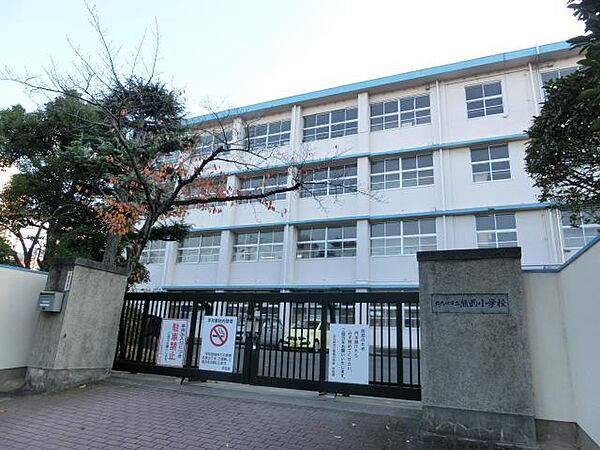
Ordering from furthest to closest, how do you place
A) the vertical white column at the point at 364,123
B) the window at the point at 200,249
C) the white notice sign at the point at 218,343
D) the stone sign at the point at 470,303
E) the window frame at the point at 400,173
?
1. the window at the point at 200,249
2. the vertical white column at the point at 364,123
3. the window frame at the point at 400,173
4. the white notice sign at the point at 218,343
5. the stone sign at the point at 470,303

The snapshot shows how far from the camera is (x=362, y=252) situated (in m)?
23.3

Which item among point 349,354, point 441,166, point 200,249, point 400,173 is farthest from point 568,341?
point 200,249

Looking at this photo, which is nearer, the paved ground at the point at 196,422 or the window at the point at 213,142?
the paved ground at the point at 196,422

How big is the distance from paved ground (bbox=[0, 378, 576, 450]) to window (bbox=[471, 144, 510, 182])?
18475mm

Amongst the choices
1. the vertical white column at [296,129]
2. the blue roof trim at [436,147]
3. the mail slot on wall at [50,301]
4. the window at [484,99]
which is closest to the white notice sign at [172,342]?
the mail slot on wall at [50,301]

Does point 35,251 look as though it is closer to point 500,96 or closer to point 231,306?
point 231,306

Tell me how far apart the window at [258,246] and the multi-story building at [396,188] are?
0.23 feet

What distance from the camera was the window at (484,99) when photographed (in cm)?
2303

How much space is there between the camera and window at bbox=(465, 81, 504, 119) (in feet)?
75.6

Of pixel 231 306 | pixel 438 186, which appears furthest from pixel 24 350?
pixel 438 186

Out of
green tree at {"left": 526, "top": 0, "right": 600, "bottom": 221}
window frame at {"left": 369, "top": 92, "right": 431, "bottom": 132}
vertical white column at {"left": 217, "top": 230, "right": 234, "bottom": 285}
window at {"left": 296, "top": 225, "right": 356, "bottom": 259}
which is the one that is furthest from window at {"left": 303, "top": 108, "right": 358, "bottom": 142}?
green tree at {"left": 526, "top": 0, "right": 600, "bottom": 221}

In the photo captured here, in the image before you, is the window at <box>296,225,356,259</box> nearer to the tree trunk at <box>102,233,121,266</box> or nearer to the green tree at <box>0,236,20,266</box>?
the tree trunk at <box>102,233,121,266</box>

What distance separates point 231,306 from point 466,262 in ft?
15.6

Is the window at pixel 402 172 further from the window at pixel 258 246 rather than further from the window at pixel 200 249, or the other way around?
the window at pixel 200 249
